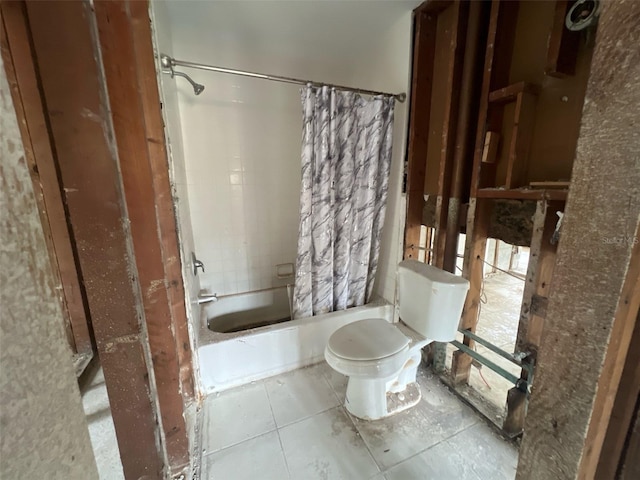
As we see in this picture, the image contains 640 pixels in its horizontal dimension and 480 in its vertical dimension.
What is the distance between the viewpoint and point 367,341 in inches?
52.0

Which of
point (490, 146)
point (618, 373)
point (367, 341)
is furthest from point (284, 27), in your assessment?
point (618, 373)

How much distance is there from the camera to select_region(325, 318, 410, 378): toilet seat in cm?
121

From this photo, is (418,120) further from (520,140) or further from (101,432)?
(101,432)

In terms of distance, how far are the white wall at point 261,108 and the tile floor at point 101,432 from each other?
1.25 m

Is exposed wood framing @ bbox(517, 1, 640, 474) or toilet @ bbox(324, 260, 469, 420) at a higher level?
exposed wood framing @ bbox(517, 1, 640, 474)

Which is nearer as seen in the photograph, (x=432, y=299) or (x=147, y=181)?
(x=147, y=181)

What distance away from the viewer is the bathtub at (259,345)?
4.98ft

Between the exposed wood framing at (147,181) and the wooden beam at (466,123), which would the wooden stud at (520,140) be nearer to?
the wooden beam at (466,123)

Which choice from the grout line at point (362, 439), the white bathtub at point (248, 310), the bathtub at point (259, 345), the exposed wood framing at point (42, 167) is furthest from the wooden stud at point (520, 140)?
the white bathtub at point (248, 310)

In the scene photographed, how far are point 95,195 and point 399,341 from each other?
4.37ft

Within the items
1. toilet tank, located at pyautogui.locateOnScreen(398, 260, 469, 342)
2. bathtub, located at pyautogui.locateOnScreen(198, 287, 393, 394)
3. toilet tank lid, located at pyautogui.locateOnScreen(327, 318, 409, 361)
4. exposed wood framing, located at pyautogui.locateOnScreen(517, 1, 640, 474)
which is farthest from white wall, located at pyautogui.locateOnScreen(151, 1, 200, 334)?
exposed wood framing, located at pyautogui.locateOnScreen(517, 1, 640, 474)

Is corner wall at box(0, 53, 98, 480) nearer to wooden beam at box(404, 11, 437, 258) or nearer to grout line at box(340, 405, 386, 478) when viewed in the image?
grout line at box(340, 405, 386, 478)

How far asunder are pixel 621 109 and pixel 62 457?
952 millimetres

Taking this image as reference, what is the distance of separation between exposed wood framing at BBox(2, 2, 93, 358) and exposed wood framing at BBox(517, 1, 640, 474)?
1184mm
